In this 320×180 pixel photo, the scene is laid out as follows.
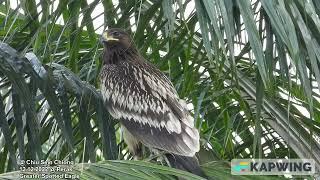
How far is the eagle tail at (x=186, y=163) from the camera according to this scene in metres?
3.27

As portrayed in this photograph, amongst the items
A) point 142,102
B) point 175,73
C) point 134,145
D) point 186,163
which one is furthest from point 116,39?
point 186,163

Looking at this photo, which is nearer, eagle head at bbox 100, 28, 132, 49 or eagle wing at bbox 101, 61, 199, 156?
eagle wing at bbox 101, 61, 199, 156

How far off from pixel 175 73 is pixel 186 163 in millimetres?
1232

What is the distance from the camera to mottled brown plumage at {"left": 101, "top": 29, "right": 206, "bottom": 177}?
386 cm

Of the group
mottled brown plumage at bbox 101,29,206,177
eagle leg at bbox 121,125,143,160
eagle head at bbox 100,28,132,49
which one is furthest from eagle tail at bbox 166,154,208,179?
eagle head at bbox 100,28,132,49

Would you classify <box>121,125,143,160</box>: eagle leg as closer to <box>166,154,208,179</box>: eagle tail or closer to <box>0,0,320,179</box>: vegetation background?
<box>0,0,320,179</box>: vegetation background

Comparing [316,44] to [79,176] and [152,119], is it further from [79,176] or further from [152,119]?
[152,119]

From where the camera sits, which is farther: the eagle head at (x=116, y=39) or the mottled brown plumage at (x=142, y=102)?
the eagle head at (x=116, y=39)

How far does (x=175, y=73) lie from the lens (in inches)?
184

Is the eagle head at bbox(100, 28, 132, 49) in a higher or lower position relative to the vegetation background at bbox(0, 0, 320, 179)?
higher

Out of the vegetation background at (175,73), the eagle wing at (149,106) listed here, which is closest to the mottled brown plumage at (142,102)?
the eagle wing at (149,106)

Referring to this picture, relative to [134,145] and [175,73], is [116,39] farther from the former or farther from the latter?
[134,145]

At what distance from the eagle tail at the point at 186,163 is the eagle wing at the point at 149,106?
0.04 meters

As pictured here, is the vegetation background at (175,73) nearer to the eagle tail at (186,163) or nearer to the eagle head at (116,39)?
the eagle tail at (186,163)
